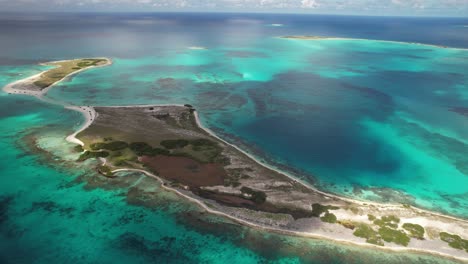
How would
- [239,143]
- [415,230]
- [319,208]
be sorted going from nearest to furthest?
[415,230]
[319,208]
[239,143]

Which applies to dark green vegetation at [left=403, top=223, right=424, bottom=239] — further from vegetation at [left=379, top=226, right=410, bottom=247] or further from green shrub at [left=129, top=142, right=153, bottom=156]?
green shrub at [left=129, top=142, right=153, bottom=156]

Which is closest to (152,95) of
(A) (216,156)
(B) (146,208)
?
(A) (216,156)

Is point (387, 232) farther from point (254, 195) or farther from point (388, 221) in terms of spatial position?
point (254, 195)

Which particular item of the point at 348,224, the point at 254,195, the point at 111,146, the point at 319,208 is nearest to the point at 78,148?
the point at 111,146

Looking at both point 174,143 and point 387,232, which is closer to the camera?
point 387,232

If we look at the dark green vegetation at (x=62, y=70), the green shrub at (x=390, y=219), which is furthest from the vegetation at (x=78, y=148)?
the green shrub at (x=390, y=219)

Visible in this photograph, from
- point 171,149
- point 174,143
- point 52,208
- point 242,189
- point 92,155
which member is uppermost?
point 174,143

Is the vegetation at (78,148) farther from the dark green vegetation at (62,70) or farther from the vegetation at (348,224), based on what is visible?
the dark green vegetation at (62,70)

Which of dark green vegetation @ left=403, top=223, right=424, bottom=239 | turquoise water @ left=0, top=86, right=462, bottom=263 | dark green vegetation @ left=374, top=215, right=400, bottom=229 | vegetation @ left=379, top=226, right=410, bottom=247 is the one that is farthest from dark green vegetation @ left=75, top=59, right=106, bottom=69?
dark green vegetation @ left=403, top=223, right=424, bottom=239
